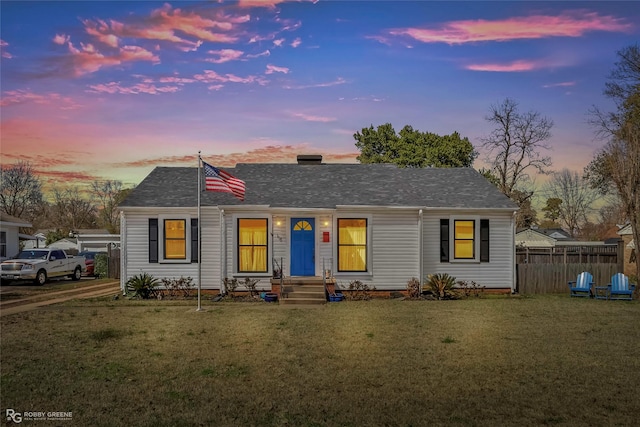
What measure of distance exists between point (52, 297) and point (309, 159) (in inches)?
484

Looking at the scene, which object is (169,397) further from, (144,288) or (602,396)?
(144,288)

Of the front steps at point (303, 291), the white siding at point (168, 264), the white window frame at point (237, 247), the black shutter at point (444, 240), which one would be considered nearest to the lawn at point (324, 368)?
the front steps at point (303, 291)

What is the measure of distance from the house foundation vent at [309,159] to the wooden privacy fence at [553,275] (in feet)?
32.9

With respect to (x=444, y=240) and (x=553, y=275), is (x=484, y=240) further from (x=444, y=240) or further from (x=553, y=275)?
(x=553, y=275)

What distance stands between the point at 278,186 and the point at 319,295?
18.9 ft

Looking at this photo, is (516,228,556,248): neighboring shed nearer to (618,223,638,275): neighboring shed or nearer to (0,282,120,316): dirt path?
(618,223,638,275): neighboring shed

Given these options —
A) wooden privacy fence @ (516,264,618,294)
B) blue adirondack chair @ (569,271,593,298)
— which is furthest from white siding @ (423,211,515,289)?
blue adirondack chair @ (569,271,593,298)

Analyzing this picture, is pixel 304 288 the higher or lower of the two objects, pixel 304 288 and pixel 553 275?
the lower

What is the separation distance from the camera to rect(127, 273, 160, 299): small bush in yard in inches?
792

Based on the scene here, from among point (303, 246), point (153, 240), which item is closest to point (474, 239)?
point (303, 246)

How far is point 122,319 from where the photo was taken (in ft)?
48.9

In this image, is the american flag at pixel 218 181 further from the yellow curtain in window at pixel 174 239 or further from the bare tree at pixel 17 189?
the bare tree at pixel 17 189

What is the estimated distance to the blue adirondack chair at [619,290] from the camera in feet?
66.1

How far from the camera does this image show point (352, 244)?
20.8 m
